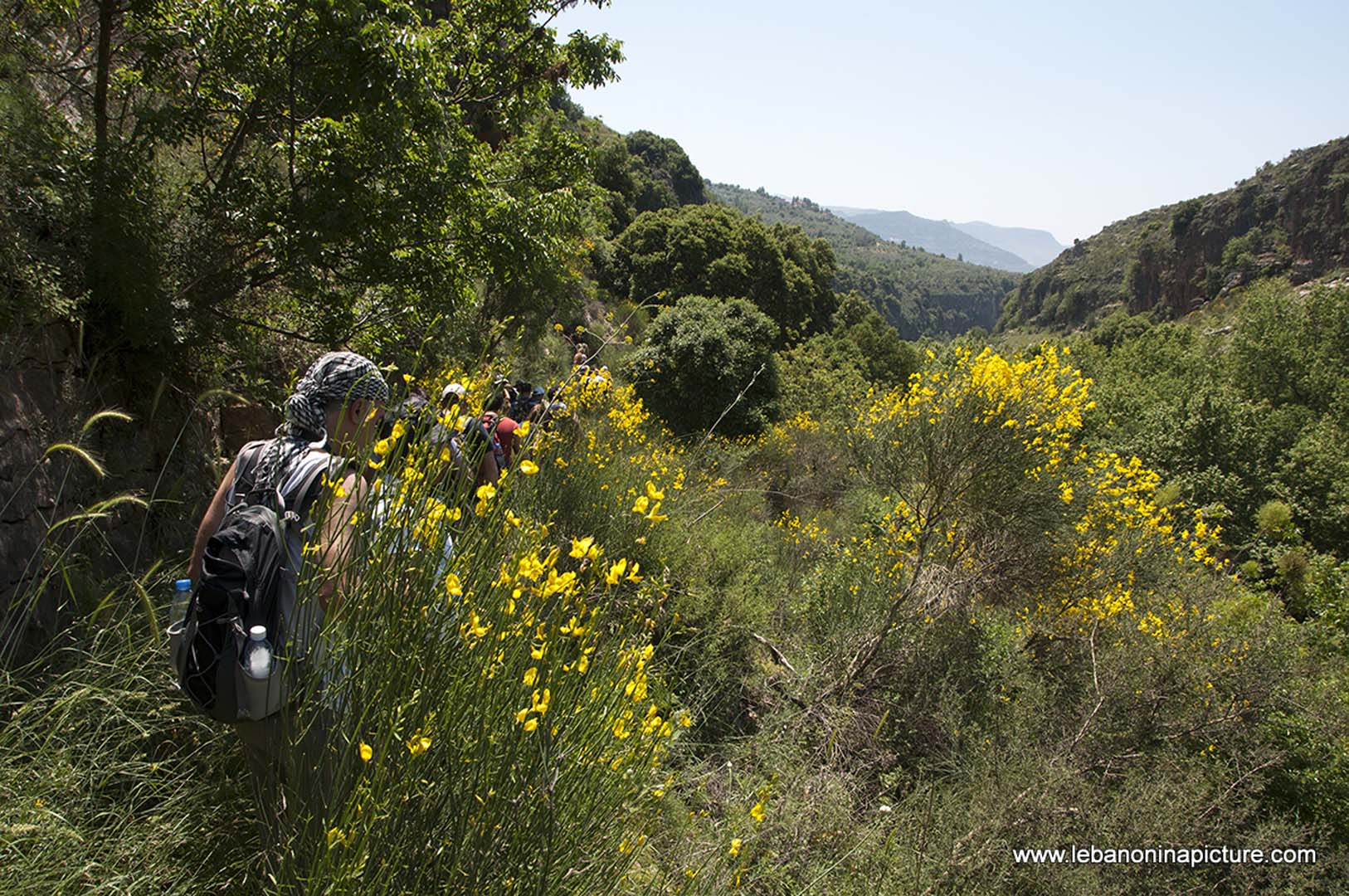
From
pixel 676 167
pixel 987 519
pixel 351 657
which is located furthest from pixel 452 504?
pixel 676 167

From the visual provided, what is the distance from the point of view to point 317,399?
1.79 meters

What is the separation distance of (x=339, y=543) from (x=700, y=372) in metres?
13.6

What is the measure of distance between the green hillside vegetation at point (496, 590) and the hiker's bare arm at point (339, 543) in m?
0.02

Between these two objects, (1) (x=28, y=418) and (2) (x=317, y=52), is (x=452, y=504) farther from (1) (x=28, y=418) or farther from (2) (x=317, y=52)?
(2) (x=317, y=52)

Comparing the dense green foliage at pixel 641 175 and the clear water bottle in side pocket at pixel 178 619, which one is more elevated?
the dense green foliage at pixel 641 175

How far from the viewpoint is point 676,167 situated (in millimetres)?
46594

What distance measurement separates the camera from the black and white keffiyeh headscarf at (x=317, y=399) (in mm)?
1717

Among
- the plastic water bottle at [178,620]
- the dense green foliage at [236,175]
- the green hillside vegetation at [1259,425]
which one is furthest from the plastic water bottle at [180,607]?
the green hillside vegetation at [1259,425]

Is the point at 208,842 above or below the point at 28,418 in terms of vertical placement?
below

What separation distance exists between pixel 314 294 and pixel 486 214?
1339 mm

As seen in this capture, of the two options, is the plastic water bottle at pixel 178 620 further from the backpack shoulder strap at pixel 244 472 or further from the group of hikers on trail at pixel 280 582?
the backpack shoulder strap at pixel 244 472

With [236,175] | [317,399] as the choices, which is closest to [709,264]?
[236,175]

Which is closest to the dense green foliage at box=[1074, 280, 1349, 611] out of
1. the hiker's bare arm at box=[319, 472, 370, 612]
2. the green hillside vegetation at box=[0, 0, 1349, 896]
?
the green hillside vegetation at box=[0, 0, 1349, 896]

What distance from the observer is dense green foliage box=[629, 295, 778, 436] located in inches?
575
